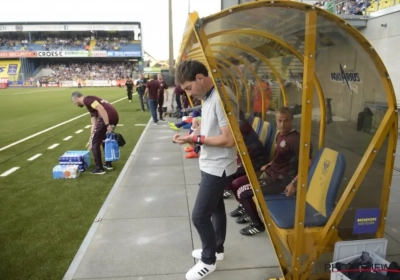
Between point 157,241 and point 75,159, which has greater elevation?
point 75,159

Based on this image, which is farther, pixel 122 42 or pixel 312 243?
pixel 122 42

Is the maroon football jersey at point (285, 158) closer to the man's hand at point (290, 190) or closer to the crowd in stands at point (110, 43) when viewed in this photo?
the man's hand at point (290, 190)

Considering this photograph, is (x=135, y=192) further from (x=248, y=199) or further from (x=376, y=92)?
(x=376, y=92)

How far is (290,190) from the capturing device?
3219mm

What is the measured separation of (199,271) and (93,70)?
69.7 m

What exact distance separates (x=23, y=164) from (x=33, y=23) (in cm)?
7101

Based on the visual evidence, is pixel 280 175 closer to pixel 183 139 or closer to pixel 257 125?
pixel 183 139

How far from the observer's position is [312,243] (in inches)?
110

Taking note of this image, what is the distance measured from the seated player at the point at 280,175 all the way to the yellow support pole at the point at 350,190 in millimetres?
453

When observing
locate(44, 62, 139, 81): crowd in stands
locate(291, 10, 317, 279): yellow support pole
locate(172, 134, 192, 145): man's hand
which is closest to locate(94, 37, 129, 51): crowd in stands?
locate(44, 62, 139, 81): crowd in stands

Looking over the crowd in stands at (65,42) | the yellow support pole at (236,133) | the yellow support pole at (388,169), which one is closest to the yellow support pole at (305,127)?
the yellow support pole at (236,133)

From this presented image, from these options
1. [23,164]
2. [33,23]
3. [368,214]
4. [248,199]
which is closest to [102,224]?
[248,199]

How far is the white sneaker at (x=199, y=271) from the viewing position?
10.2ft

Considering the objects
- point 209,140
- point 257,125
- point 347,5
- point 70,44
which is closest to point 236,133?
point 209,140
